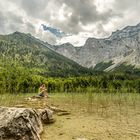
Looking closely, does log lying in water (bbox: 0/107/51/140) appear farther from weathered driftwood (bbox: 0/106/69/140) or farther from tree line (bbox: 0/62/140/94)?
tree line (bbox: 0/62/140/94)

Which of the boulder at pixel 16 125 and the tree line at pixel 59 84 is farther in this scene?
the tree line at pixel 59 84

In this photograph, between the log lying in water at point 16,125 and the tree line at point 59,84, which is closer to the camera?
the log lying in water at point 16,125

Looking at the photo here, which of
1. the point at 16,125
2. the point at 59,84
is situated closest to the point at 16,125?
the point at 16,125

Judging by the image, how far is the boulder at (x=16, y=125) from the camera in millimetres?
12180

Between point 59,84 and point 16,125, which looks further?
point 59,84

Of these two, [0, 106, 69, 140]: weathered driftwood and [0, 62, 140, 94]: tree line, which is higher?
[0, 62, 140, 94]: tree line

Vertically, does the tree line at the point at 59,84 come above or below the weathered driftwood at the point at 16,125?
above

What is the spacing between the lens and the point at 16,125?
40.5ft

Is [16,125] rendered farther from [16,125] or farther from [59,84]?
[59,84]

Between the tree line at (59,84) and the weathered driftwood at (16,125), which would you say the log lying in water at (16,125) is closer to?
the weathered driftwood at (16,125)

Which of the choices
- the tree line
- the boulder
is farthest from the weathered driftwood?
the tree line

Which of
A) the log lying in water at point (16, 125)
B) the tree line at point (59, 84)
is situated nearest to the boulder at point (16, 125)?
the log lying in water at point (16, 125)

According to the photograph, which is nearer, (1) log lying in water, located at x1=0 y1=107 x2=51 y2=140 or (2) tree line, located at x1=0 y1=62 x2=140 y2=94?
(1) log lying in water, located at x1=0 y1=107 x2=51 y2=140

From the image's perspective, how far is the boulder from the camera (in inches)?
480
